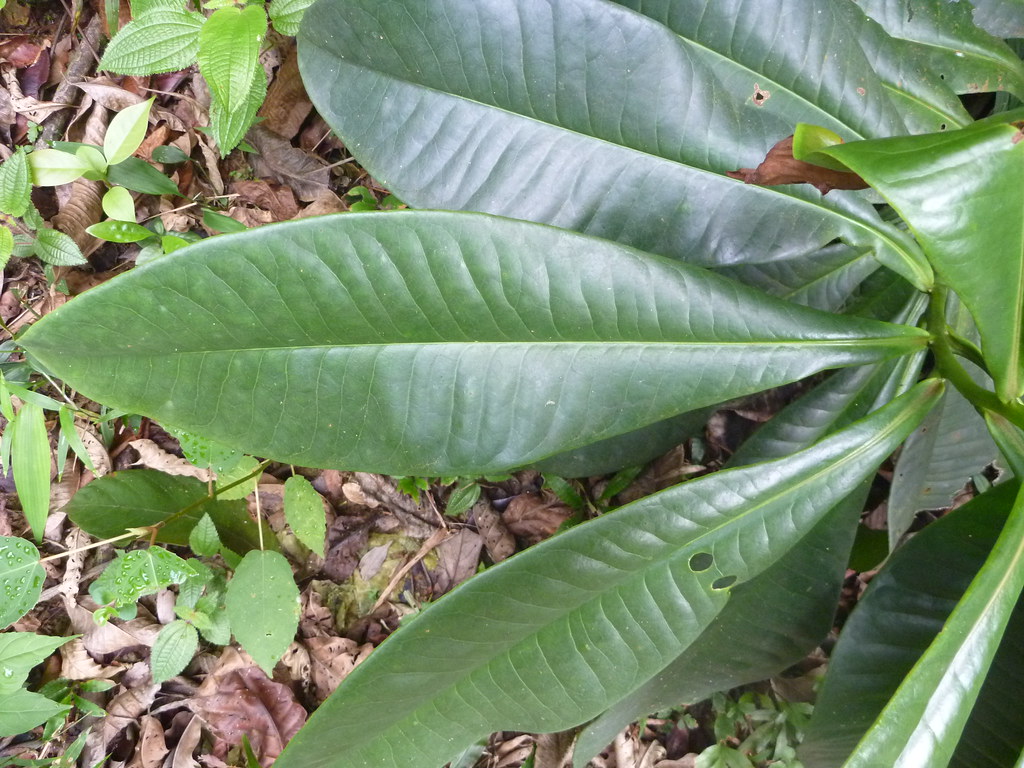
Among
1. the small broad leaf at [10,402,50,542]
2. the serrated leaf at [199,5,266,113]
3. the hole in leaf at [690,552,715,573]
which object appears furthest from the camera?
the small broad leaf at [10,402,50,542]

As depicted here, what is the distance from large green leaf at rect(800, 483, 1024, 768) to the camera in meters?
0.75

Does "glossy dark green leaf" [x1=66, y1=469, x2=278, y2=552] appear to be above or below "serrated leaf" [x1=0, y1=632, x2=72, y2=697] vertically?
above

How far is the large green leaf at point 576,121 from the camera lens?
2.39 feet

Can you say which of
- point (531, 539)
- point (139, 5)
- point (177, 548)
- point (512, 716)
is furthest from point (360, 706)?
point (139, 5)

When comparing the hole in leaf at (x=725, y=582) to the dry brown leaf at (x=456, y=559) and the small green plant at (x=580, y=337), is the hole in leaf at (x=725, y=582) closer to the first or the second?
the small green plant at (x=580, y=337)

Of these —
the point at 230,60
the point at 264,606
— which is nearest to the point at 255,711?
the point at 264,606

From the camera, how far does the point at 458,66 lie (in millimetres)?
749

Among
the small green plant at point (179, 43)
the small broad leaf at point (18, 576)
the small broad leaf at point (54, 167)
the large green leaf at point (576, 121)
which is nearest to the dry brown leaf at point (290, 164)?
the small green plant at point (179, 43)

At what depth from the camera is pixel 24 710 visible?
134cm

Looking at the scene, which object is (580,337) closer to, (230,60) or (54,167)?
(230,60)

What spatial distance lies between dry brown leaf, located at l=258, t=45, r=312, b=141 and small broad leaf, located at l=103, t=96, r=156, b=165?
0.22m

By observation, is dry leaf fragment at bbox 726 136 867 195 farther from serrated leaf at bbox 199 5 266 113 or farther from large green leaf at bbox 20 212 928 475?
serrated leaf at bbox 199 5 266 113

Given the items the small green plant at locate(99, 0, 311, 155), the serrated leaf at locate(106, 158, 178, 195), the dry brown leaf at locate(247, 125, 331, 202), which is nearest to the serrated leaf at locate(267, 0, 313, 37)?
the small green plant at locate(99, 0, 311, 155)

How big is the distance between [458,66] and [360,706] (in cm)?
66
